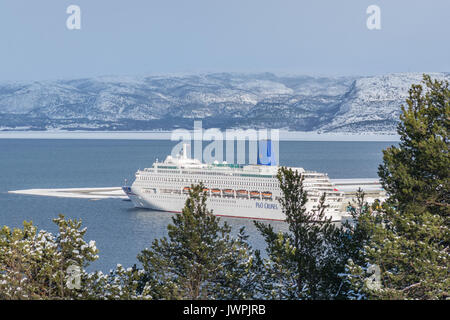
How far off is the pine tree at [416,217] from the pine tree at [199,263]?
257 centimetres

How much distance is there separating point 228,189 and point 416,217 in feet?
115

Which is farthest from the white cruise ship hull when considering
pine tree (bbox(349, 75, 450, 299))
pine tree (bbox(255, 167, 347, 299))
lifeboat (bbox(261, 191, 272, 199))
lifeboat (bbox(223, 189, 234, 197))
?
pine tree (bbox(349, 75, 450, 299))

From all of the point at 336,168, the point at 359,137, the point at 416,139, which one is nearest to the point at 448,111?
the point at 416,139

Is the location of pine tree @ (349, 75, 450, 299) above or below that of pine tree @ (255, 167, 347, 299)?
above

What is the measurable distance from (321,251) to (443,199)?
2599 millimetres

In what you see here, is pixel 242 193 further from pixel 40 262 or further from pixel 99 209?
pixel 40 262

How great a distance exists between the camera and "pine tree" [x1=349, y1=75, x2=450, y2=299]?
36.1ft

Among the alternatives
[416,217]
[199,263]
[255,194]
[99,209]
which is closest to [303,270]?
[199,263]

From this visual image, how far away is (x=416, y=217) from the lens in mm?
11789

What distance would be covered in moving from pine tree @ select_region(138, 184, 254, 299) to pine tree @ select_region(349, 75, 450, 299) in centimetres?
257

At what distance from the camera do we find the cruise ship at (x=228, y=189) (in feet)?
143

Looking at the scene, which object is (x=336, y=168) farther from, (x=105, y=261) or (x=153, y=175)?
(x=105, y=261)

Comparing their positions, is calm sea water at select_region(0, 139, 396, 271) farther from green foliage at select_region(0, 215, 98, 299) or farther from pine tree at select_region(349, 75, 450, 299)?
pine tree at select_region(349, 75, 450, 299)

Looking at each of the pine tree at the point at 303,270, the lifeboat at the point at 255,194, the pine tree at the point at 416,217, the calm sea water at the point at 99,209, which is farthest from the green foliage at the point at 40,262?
the lifeboat at the point at 255,194
